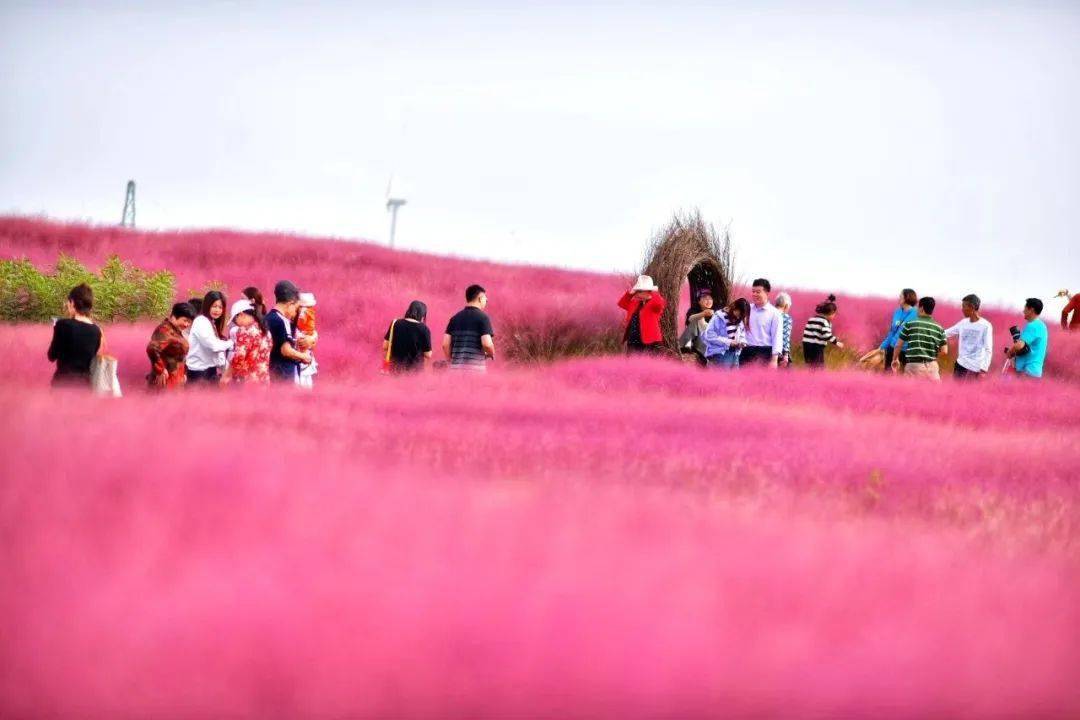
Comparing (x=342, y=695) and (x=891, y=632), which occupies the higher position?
(x=891, y=632)

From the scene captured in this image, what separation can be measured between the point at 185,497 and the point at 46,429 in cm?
113

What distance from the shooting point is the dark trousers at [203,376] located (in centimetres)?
1087

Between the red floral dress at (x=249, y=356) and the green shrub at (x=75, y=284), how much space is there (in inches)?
345

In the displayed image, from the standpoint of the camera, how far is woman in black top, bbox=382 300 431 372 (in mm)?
11836

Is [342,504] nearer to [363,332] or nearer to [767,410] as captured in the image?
[767,410]

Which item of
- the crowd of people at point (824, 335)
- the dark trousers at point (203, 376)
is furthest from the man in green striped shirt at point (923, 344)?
the dark trousers at point (203, 376)

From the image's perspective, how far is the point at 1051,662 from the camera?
9.86 ft

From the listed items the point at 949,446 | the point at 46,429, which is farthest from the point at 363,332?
the point at 46,429

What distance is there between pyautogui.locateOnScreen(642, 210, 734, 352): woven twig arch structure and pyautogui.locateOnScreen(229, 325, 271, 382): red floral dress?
8.54m

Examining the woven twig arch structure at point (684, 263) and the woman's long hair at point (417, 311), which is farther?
the woven twig arch structure at point (684, 263)

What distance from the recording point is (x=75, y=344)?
910 cm

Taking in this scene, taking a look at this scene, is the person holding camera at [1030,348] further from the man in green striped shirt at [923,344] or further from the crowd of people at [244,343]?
the crowd of people at [244,343]

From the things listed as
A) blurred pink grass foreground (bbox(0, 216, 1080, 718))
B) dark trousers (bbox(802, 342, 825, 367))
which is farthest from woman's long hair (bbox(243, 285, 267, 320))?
dark trousers (bbox(802, 342, 825, 367))

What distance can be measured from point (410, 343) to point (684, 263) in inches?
312
